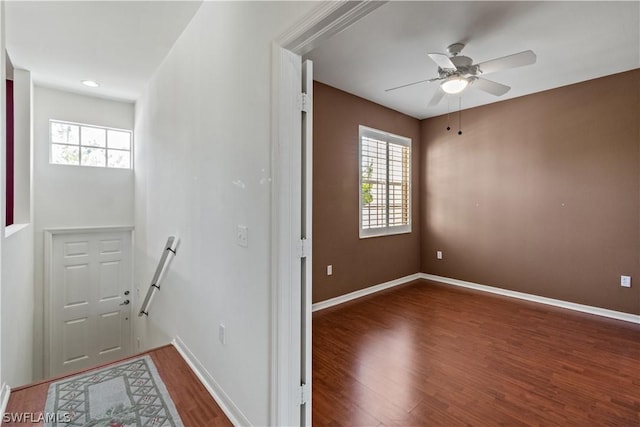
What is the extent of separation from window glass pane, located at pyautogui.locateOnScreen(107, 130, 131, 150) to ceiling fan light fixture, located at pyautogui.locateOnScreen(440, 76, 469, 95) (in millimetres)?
4412

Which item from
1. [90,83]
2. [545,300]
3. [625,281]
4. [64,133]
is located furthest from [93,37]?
[625,281]

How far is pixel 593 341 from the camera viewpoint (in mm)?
2932

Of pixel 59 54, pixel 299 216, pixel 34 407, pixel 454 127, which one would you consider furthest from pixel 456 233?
pixel 59 54

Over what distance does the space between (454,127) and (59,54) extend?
5.23 m

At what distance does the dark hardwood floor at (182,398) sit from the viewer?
184 centimetres

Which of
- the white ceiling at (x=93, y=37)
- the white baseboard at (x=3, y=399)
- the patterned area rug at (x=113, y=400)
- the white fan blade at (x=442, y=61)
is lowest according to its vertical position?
the patterned area rug at (x=113, y=400)

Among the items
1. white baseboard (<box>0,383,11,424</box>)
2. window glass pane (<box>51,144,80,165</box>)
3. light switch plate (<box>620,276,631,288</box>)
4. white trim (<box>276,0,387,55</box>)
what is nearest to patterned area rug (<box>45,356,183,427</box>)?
white baseboard (<box>0,383,11,424</box>)

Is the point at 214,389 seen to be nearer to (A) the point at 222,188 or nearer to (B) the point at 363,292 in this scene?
(A) the point at 222,188

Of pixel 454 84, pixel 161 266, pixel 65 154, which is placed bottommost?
pixel 161 266

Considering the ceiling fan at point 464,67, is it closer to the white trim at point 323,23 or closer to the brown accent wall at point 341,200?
the brown accent wall at point 341,200

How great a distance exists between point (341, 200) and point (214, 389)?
2694 mm

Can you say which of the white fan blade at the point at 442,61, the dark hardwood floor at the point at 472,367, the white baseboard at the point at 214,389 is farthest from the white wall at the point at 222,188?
the white fan blade at the point at 442,61

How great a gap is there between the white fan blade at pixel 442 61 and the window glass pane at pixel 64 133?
452cm

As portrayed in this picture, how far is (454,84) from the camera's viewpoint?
113 inches
